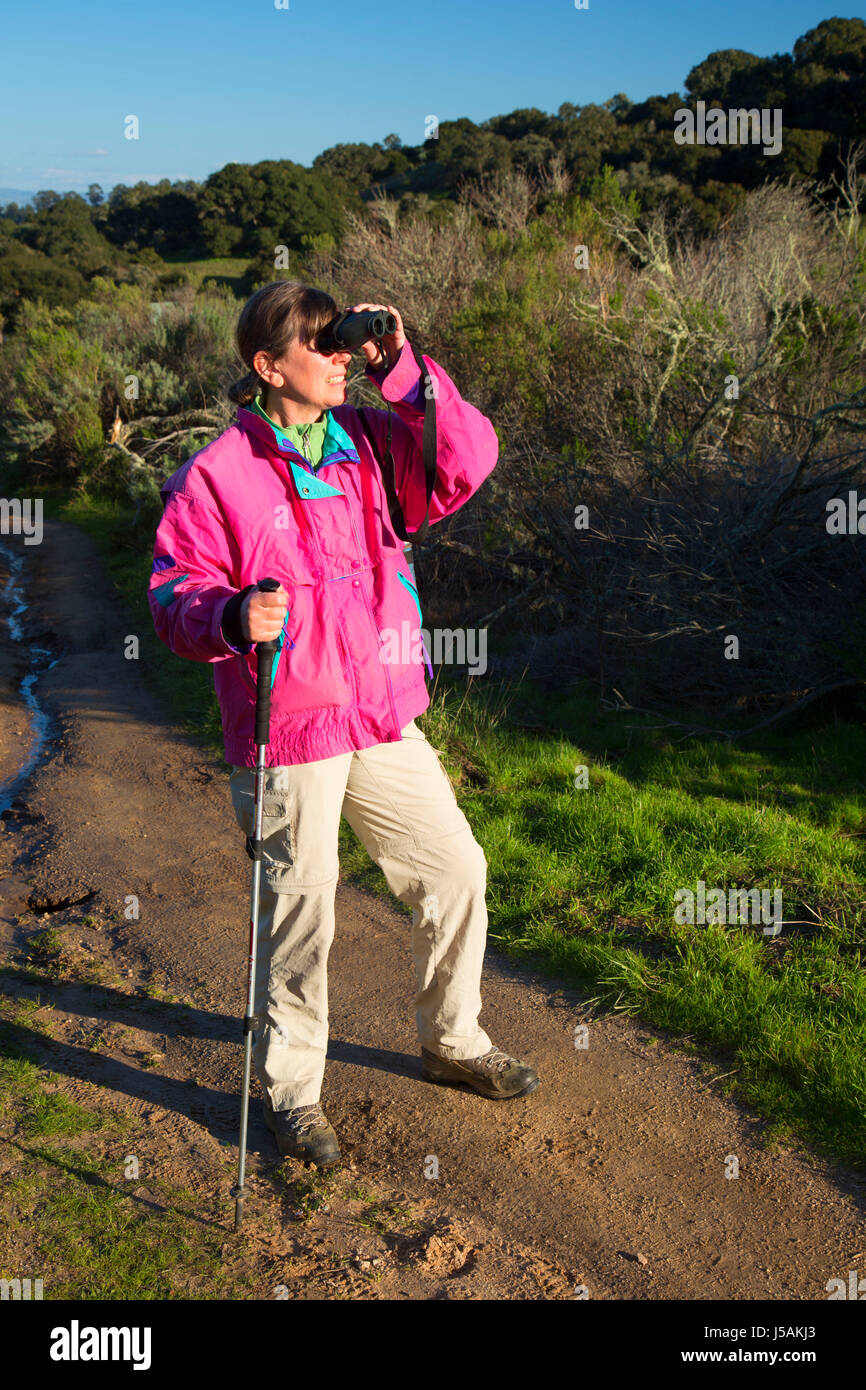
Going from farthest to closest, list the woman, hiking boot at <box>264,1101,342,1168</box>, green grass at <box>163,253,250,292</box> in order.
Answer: green grass at <box>163,253,250,292</box> < hiking boot at <box>264,1101,342,1168</box> < the woman

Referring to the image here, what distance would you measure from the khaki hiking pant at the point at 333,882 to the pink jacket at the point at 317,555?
0.11 meters

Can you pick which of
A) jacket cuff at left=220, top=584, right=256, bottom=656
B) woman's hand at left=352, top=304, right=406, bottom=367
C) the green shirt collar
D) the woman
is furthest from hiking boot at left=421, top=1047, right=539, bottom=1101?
woman's hand at left=352, top=304, right=406, bottom=367

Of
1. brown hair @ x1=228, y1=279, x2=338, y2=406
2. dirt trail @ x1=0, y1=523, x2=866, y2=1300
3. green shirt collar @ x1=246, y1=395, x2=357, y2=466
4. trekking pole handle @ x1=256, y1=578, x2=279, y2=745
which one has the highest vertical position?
brown hair @ x1=228, y1=279, x2=338, y2=406

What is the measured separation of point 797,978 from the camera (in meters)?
3.76

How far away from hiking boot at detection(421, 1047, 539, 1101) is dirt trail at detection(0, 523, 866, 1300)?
1.9 inches

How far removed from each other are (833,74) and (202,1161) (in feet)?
96.1

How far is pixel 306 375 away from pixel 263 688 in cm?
86

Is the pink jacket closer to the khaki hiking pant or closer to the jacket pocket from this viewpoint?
the jacket pocket

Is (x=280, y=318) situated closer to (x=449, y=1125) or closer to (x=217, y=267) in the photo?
(x=449, y=1125)

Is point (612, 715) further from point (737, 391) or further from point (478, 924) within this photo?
point (478, 924)

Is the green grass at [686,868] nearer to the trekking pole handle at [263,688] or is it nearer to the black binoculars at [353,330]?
the trekking pole handle at [263,688]

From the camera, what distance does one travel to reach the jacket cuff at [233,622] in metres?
2.44

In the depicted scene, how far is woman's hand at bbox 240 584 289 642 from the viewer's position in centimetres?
241
